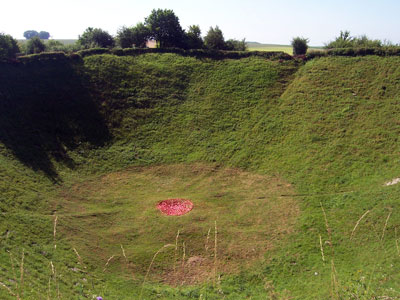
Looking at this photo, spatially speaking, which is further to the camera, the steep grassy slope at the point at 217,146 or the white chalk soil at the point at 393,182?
the white chalk soil at the point at 393,182

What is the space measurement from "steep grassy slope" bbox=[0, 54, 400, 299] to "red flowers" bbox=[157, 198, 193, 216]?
4.28 m

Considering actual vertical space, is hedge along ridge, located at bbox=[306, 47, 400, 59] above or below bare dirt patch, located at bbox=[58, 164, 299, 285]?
above

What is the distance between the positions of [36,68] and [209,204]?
119ft

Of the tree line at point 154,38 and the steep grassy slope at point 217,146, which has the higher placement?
the tree line at point 154,38

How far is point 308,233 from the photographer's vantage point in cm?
2656

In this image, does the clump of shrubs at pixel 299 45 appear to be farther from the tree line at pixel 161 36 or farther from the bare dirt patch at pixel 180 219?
the bare dirt patch at pixel 180 219

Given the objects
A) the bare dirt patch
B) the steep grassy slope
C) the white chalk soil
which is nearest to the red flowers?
the bare dirt patch

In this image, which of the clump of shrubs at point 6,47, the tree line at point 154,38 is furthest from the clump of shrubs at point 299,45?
the clump of shrubs at point 6,47

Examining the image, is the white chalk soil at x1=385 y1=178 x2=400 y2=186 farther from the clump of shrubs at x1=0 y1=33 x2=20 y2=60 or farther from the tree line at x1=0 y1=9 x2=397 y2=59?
the clump of shrubs at x1=0 y1=33 x2=20 y2=60

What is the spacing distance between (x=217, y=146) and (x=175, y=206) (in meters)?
12.3

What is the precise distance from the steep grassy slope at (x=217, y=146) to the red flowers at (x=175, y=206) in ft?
14.1

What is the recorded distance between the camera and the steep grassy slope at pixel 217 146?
71.9 ft

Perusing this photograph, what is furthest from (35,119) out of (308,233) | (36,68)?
(308,233)

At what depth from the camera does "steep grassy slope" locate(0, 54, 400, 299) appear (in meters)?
21.9
